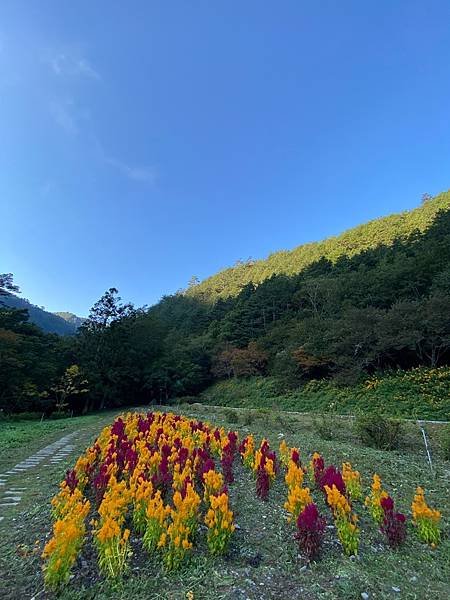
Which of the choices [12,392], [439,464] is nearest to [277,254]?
[12,392]

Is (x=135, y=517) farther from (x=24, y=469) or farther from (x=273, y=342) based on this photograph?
(x=273, y=342)

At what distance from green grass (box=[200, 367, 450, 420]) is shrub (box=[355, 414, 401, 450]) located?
501 cm

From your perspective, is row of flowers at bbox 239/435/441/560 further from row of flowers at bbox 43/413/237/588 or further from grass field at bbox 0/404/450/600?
row of flowers at bbox 43/413/237/588

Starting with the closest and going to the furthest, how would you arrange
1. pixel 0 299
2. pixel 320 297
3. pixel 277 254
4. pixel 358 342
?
pixel 358 342, pixel 0 299, pixel 320 297, pixel 277 254

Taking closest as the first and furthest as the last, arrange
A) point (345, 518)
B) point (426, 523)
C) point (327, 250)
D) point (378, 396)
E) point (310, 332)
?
point (345, 518) < point (426, 523) < point (378, 396) < point (310, 332) < point (327, 250)

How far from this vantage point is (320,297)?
37.7m

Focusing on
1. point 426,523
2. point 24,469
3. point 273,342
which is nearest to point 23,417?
point 24,469

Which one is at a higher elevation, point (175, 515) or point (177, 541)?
point (175, 515)

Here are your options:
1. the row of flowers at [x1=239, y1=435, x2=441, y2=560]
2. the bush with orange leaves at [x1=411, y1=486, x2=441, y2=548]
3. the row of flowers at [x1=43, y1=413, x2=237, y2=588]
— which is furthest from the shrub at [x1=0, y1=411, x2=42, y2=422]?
the bush with orange leaves at [x1=411, y1=486, x2=441, y2=548]

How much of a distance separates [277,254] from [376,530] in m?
78.9

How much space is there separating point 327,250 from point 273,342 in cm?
3351

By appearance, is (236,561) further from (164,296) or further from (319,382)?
(164,296)

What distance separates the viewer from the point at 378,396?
63.2ft

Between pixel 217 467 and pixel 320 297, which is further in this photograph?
pixel 320 297
